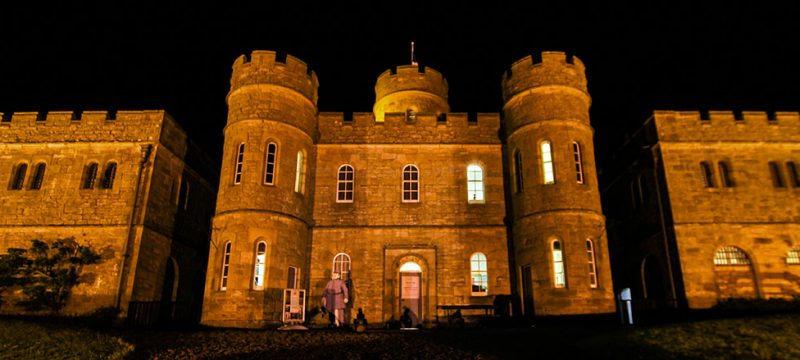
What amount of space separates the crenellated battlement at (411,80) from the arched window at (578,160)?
834 cm

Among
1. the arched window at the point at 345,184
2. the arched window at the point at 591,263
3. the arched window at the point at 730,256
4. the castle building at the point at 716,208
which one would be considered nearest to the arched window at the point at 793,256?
the castle building at the point at 716,208

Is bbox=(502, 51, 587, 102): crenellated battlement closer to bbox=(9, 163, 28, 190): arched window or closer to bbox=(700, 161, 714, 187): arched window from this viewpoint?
bbox=(700, 161, 714, 187): arched window

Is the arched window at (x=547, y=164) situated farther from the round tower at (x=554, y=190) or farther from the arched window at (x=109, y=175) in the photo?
the arched window at (x=109, y=175)

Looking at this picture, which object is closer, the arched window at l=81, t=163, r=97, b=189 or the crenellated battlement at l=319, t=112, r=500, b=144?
the arched window at l=81, t=163, r=97, b=189

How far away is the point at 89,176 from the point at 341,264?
9942 mm

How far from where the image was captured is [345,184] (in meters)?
21.5

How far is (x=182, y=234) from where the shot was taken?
22828mm

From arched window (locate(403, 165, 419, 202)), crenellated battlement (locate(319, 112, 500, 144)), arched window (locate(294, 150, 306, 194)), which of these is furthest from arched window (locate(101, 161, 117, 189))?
arched window (locate(403, 165, 419, 202))

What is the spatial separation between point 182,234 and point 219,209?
173 inches

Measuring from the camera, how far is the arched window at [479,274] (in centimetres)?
2012

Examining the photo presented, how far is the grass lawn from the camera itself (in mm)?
10758

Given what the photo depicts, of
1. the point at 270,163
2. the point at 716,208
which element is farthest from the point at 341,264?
the point at 716,208

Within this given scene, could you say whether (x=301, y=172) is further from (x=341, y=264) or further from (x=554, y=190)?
(x=554, y=190)

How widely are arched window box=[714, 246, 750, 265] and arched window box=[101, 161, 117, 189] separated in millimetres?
22129
